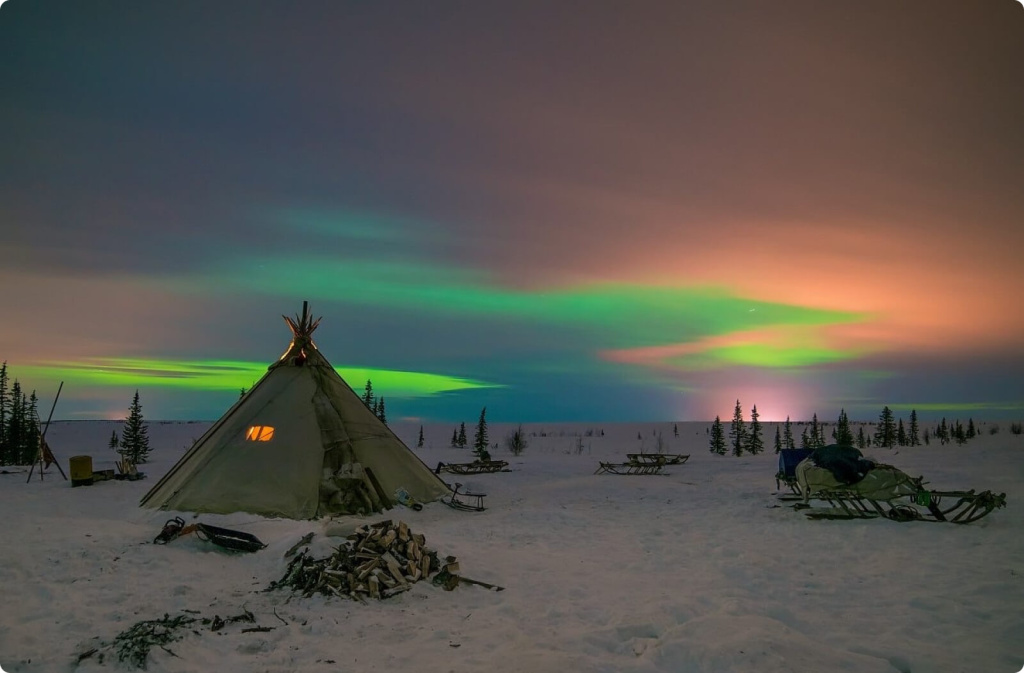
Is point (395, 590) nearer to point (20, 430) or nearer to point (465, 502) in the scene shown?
point (465, 502)

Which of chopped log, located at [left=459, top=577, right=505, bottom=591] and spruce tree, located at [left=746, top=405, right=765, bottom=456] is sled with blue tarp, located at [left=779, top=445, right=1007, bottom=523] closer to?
chopped log, located at [left=459, top=577, right=505, bottom=591]

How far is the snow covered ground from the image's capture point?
19.9 feet

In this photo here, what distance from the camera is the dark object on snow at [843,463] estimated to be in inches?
589

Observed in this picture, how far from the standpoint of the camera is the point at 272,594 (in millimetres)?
8219

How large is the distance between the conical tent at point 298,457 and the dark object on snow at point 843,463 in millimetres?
10950

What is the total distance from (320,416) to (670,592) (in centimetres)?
1058

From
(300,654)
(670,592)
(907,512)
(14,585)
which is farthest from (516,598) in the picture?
(907,512)

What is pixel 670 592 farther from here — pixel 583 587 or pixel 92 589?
pixel 92 589

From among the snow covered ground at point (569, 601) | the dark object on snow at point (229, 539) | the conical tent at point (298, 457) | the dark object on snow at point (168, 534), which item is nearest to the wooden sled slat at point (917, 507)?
the snow covered ground at point (569, 601)

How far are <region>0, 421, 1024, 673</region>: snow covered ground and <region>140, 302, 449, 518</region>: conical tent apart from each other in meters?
0.98

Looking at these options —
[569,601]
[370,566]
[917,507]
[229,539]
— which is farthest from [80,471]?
[917,507]

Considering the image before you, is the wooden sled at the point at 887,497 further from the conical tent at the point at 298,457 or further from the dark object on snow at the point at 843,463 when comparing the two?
the conical tent at the point at 298,457

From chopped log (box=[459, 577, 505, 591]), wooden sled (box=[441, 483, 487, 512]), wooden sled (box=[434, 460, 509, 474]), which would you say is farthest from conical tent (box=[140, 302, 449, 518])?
wooden sled (box=[434, 460, 509, 474])

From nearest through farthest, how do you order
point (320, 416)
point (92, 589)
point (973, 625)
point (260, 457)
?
point (973, 625) < point (92, 589) < point (260, 457) < point (320, 416)
